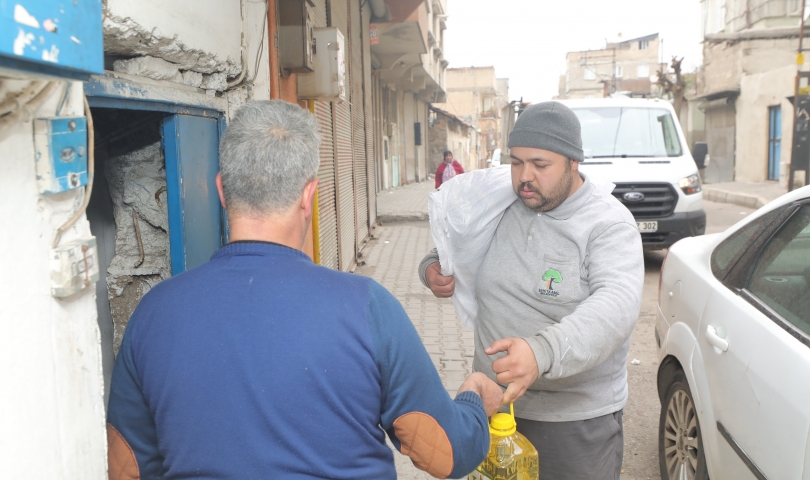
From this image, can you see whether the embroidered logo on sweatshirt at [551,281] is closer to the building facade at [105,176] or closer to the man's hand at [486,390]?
the man's hand at [486,390]

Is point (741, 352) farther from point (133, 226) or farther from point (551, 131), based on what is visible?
point (133, 226)

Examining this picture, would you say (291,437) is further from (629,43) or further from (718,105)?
(629,43)

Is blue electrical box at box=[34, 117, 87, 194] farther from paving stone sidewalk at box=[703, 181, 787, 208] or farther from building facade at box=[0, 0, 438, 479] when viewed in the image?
paving stone sidewalk at box=[703, 181, 787, 208]

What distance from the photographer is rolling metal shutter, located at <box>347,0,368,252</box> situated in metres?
9.81

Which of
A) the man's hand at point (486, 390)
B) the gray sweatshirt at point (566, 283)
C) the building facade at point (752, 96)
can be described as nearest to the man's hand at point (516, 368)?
the man's hand at point (486, 390)

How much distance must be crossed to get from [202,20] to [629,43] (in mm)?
71463

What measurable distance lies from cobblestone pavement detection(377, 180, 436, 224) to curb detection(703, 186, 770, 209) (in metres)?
7.87

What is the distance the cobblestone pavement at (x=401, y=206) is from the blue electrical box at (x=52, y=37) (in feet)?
32.3

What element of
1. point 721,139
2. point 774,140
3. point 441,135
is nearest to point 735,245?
point 774,140

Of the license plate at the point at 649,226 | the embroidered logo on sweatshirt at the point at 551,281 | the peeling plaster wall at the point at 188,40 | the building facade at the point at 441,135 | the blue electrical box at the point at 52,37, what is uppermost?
the building facade at the point at 441,135

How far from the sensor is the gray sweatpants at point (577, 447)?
2381 mm

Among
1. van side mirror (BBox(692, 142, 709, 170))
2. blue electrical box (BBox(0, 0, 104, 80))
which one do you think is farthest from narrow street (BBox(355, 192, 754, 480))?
blue electrical box (BBox(0, 0, 104, 80))

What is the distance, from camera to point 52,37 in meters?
1.08

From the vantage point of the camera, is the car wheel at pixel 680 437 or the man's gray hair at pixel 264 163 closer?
the man's gray hair at pixel 264 163
